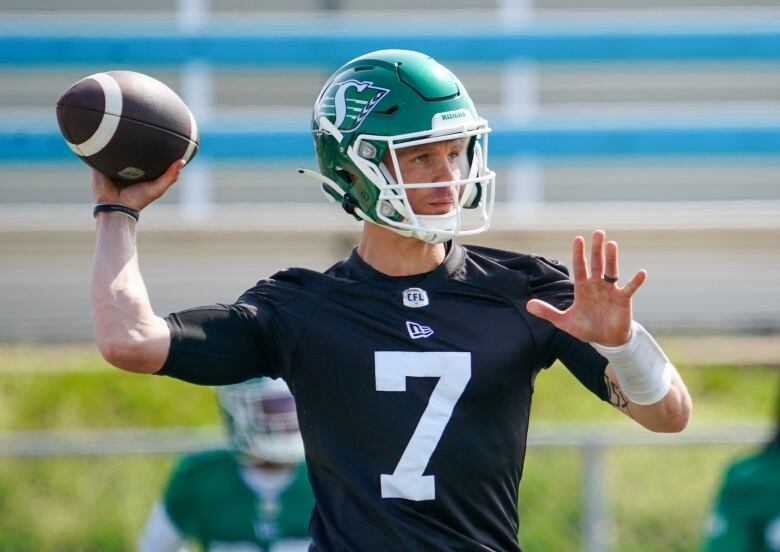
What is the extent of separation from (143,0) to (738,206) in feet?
13.7

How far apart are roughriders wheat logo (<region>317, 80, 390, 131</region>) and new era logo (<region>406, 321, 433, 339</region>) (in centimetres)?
49

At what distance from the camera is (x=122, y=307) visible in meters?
2.92

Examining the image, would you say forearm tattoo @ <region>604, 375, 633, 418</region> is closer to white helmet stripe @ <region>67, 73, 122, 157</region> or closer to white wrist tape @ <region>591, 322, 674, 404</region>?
white wrist tape @ <region>591, 322, 674, 404</region>

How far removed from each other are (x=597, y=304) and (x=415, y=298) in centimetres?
47

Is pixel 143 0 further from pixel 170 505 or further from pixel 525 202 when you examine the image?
pixel 170 505

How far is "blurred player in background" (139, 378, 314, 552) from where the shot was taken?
5.32 meters

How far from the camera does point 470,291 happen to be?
3.10 meters

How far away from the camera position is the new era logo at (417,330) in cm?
304

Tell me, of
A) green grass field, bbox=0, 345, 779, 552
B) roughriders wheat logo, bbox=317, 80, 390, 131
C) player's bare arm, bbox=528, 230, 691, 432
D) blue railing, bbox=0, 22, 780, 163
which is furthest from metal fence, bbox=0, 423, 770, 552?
player's bare arm, bbox=528, 230, 691, 432

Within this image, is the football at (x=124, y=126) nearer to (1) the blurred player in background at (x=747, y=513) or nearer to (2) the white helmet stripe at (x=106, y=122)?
(2) the white helmet stripe at (x=106, y=122)

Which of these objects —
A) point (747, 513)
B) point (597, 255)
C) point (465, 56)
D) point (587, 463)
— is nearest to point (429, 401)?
point (597, 255)

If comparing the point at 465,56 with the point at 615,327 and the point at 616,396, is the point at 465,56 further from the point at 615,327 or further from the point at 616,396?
the point at 615,327

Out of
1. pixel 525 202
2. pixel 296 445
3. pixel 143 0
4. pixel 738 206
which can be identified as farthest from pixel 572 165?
pixel 296 445

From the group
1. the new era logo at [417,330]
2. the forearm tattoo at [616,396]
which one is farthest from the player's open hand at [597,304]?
the new era logo at [417,330]
